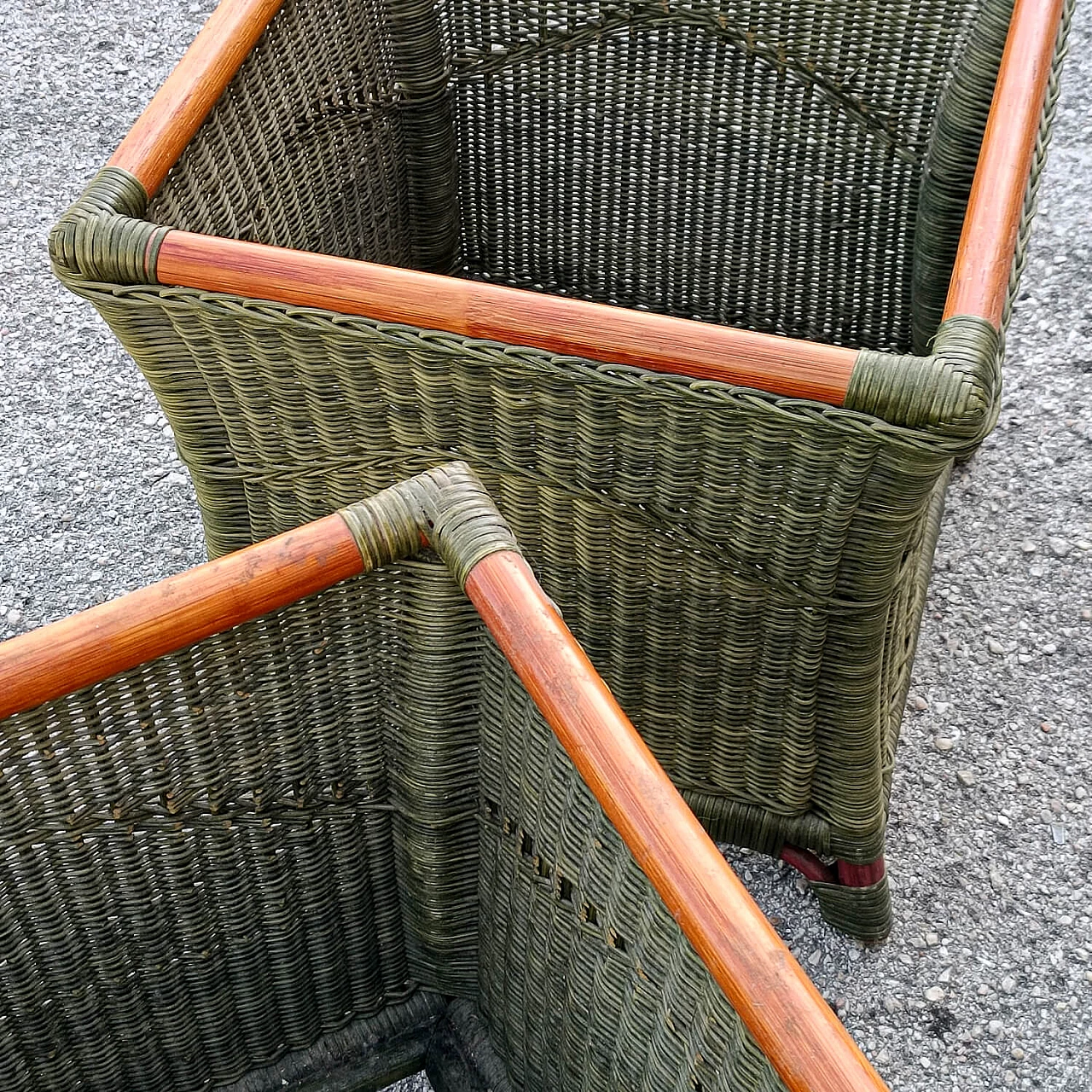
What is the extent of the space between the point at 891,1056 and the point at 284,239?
3.59 ft

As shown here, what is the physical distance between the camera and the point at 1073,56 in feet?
8.55

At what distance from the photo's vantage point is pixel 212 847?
915 millimetres

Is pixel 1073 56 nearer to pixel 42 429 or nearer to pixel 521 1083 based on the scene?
pixel 42 429

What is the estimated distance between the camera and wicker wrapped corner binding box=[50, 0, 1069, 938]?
1.00 metres

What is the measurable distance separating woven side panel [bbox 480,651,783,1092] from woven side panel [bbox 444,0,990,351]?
3.10 feet

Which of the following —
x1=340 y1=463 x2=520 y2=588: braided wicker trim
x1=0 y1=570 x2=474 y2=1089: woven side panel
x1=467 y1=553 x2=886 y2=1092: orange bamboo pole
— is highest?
x1=340 y1=463 x2=520 y2=588: braided wicker trim

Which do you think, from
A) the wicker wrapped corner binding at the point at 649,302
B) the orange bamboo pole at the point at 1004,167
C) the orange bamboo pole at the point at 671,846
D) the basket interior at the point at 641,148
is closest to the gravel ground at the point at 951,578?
the wicker wrapped corner binding at the point at 649,302

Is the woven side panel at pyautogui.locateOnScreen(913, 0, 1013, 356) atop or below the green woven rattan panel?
atop

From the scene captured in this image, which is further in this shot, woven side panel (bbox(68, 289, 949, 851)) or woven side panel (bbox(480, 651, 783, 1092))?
woven side panel (bbox(68, 289, 949, 851))

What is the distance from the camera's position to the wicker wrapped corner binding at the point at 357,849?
2.38 ft

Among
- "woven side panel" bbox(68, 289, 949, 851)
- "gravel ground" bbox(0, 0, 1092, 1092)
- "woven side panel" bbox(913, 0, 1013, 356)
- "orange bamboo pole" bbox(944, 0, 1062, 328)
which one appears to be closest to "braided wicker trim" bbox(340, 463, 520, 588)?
"woven side panel" bbox(68, 289, 949, 851)

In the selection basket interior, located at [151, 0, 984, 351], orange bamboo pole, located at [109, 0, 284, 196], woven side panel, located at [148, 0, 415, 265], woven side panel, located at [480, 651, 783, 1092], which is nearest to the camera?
woven side panel, located at [480, 651, 783, 1092]

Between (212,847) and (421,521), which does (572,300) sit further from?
(212,847)

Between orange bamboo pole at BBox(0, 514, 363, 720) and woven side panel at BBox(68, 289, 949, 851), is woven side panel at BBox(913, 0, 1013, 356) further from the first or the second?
orange bamboo pole at BBox(0, 514, 363, 720)
